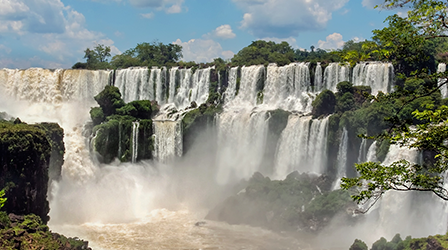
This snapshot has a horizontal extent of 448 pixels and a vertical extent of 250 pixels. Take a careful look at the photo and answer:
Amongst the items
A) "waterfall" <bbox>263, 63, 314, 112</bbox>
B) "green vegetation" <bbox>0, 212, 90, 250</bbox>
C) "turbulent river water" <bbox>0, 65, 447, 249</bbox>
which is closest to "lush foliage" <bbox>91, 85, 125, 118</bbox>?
"turbulent river water" <bbox>0, 65, 447, 249</bbox>

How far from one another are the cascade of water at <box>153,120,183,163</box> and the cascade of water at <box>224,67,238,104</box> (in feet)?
24.0

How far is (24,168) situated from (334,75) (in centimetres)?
2203

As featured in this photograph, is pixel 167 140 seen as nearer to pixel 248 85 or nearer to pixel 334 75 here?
pixel 248 85

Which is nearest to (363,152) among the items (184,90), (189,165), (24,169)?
(189,165)

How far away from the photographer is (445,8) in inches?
270

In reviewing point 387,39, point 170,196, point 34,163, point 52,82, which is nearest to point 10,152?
point 34,163

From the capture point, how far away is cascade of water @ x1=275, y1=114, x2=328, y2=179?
24997 mm

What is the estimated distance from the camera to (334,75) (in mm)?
30891

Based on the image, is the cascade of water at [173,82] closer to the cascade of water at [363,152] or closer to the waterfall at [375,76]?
the waterfall at [375,76]

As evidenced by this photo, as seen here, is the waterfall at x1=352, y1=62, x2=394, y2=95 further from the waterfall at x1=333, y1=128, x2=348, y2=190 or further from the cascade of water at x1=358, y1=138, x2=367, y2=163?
the cascade of water at x1=358, y1=138, x2=367, y2=163

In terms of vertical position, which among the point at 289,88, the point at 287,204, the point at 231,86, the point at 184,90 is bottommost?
the point at 287,204

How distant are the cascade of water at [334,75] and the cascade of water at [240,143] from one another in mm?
6220

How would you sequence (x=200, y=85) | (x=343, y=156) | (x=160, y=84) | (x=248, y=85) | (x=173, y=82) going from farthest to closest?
(x=160, y=84)
(x=173, y=82)
(x=200, y=85)
(x=248, y=85)
(x=343, y=156)

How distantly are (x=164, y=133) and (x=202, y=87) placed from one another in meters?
9.18
